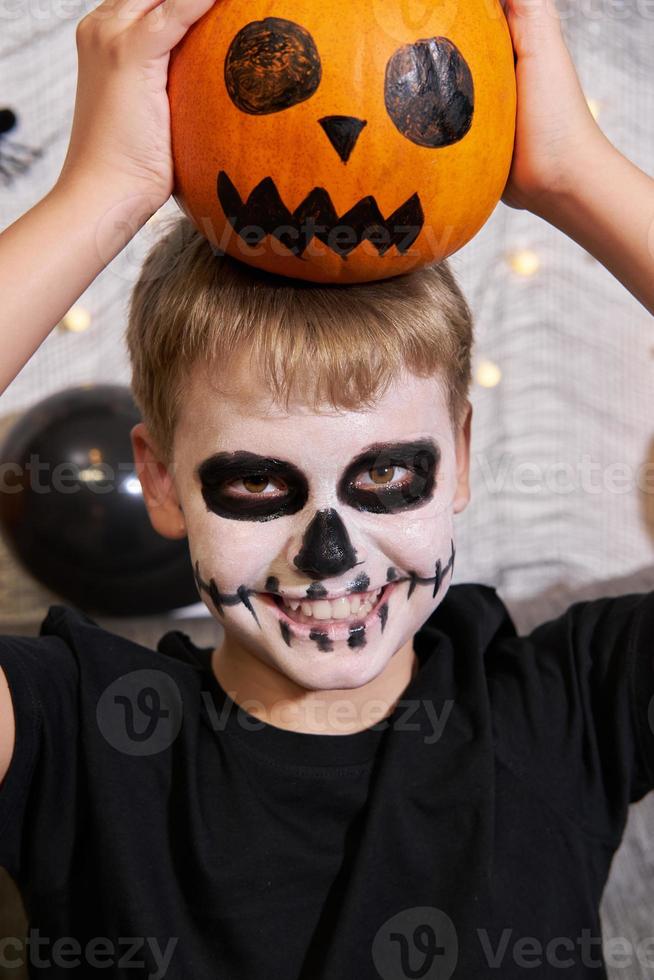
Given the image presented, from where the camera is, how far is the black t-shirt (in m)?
1.02

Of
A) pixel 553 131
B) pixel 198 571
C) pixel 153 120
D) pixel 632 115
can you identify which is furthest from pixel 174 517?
pixel 632 115

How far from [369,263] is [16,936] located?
103 centimetres

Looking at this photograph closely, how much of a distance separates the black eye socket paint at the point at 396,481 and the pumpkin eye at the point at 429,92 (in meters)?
0.28

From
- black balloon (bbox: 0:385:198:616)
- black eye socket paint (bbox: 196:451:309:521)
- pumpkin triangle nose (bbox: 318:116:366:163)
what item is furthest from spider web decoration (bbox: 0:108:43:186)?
pumpkin triangle nose (bbox: 318:116:366:163)

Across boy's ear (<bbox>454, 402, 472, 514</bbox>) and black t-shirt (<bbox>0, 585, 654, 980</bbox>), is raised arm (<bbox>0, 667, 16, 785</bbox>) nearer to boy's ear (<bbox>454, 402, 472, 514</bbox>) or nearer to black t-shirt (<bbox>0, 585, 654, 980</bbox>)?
black t-shirt (<bbox>0, 585, 654, 980</bbox>)

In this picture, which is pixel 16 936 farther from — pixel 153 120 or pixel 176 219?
pixel 153 120

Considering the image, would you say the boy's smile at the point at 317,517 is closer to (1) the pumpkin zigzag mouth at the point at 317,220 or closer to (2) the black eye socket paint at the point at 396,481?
(2) the black eye socket paint at the point at 396,481

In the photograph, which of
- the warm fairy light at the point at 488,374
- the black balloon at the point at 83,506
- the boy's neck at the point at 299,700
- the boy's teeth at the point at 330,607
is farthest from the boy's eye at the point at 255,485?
the warm fairy light at the point at 488,374

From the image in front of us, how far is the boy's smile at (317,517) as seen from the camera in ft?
3.05

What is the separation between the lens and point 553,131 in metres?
0.87

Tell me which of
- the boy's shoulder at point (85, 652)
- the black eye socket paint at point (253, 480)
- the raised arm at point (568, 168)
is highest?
the raised arm at point (568, 168)

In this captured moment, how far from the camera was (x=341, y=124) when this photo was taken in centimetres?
76

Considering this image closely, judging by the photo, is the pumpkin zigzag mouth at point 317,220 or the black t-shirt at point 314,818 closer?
the pumpkin zigzag mouth at point 317,220

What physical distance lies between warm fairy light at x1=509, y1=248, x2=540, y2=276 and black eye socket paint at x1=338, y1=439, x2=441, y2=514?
0.74 metres
